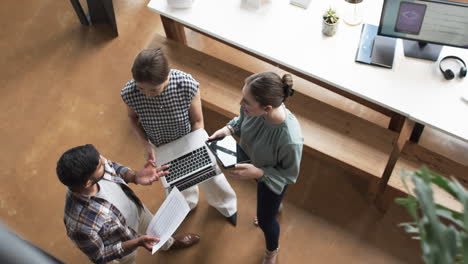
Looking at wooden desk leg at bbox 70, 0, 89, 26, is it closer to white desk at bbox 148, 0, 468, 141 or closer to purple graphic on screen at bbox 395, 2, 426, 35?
white desk at bbox 148, 0, 468, 141

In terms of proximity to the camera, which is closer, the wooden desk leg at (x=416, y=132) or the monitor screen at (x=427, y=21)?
the monitor screen at (x=427, y=21)

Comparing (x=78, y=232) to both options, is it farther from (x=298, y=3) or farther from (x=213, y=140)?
(x=298, y=3)

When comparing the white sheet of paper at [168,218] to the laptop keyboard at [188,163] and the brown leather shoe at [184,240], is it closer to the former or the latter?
the laptop keyboard at [188,163]

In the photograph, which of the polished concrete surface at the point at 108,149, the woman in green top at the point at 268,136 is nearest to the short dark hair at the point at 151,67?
the woman in green top at the point at 268,136

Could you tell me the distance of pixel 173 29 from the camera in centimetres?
343

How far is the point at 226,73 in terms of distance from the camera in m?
3.26

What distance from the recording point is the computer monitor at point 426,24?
248 centimetres

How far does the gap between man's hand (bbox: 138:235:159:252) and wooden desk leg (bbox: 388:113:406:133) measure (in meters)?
1.80

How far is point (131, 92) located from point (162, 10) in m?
1.07

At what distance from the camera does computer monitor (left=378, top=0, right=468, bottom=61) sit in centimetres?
248

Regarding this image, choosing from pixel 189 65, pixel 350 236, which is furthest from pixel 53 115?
pixel 350 236

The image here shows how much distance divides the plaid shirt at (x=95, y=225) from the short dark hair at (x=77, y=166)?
11 centimetres

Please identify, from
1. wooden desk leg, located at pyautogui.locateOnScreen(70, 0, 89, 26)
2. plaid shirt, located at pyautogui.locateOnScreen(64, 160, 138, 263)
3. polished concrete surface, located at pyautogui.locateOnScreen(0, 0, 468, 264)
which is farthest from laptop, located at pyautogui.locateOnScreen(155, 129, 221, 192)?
wooden desk leg, located at pyautogui.locateOnScreen(70, 0, 89, 26)

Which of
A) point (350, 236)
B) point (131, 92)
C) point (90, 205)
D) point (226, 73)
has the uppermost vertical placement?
point (131, 92)
